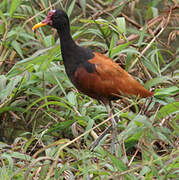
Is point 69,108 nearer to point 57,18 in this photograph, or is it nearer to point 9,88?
point 9,88

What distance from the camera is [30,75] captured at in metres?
3.60

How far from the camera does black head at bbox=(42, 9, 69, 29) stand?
3271 millimetres

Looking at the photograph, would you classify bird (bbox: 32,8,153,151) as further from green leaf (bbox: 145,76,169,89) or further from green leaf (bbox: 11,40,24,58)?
green leaf (bbox: 11,40,24,58)

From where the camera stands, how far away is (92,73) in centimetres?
324

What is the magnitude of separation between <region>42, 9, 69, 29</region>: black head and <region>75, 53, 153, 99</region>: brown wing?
0.98ft

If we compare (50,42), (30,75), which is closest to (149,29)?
(50,42)

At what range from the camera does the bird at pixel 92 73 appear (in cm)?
323

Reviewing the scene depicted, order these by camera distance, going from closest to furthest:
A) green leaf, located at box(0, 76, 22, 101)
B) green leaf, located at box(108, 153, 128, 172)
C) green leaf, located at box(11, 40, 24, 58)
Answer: green leaf, located at box(108, 153, 128, 172) → green leaf, located at box(0, 76, 22, 101) → green leaf, located at box(11, 40, 24, 58)

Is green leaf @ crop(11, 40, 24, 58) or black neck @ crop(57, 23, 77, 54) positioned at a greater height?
black neck @ crop(57, 23, 77, 54)

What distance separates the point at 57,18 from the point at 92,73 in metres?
0.41

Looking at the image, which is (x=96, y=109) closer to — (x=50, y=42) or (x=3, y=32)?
(x=50, y=42)

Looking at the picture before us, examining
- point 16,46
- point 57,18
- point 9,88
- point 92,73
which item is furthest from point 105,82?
point 16,46

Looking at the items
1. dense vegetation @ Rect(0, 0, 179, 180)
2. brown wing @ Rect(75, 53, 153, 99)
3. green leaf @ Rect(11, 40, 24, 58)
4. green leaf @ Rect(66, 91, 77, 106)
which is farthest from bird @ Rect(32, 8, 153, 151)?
green leaf @ Rect(11, 40, 24, 58)

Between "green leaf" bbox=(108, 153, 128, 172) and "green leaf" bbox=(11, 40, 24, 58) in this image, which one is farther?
"green leaf" bbox=(11, 40, 24, 58)
